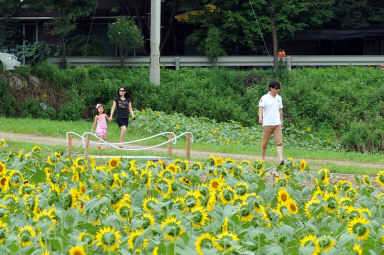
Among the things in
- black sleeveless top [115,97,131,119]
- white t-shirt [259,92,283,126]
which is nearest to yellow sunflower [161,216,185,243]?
white t-shirt [259,92,283,126]

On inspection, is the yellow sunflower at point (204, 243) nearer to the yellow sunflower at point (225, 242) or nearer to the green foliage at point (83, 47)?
the yellow sunflower at point (225, 242)

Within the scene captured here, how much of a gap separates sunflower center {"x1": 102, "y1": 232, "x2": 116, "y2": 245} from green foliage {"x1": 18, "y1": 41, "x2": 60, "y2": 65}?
29971mm

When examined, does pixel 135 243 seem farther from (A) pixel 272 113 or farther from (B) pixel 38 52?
(B) pixel 38 52

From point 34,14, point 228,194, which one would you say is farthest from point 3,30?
point 228,194

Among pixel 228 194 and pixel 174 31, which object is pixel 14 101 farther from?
pixel 228 194

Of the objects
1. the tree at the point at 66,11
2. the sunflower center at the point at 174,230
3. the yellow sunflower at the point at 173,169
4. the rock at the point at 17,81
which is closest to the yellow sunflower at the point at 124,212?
the sunflower center at the point at 174,230

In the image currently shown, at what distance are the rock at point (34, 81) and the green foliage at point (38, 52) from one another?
6292 millimetres

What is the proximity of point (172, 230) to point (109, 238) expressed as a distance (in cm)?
36

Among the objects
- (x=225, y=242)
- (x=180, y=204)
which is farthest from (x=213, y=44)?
(x=225, y=242)

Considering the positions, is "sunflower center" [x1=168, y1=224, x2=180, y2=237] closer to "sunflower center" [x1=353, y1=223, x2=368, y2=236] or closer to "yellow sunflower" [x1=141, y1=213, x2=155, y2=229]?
"yellow sunflower" [x1=141, y1=213, x2=155, y2=229]

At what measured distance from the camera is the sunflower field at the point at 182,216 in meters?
4.26

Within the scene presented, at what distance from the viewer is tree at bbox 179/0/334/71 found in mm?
31203

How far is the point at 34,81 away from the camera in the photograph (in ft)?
88.4

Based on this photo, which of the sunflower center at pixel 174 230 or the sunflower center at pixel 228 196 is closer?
the sunflower center at pixel 174 230
